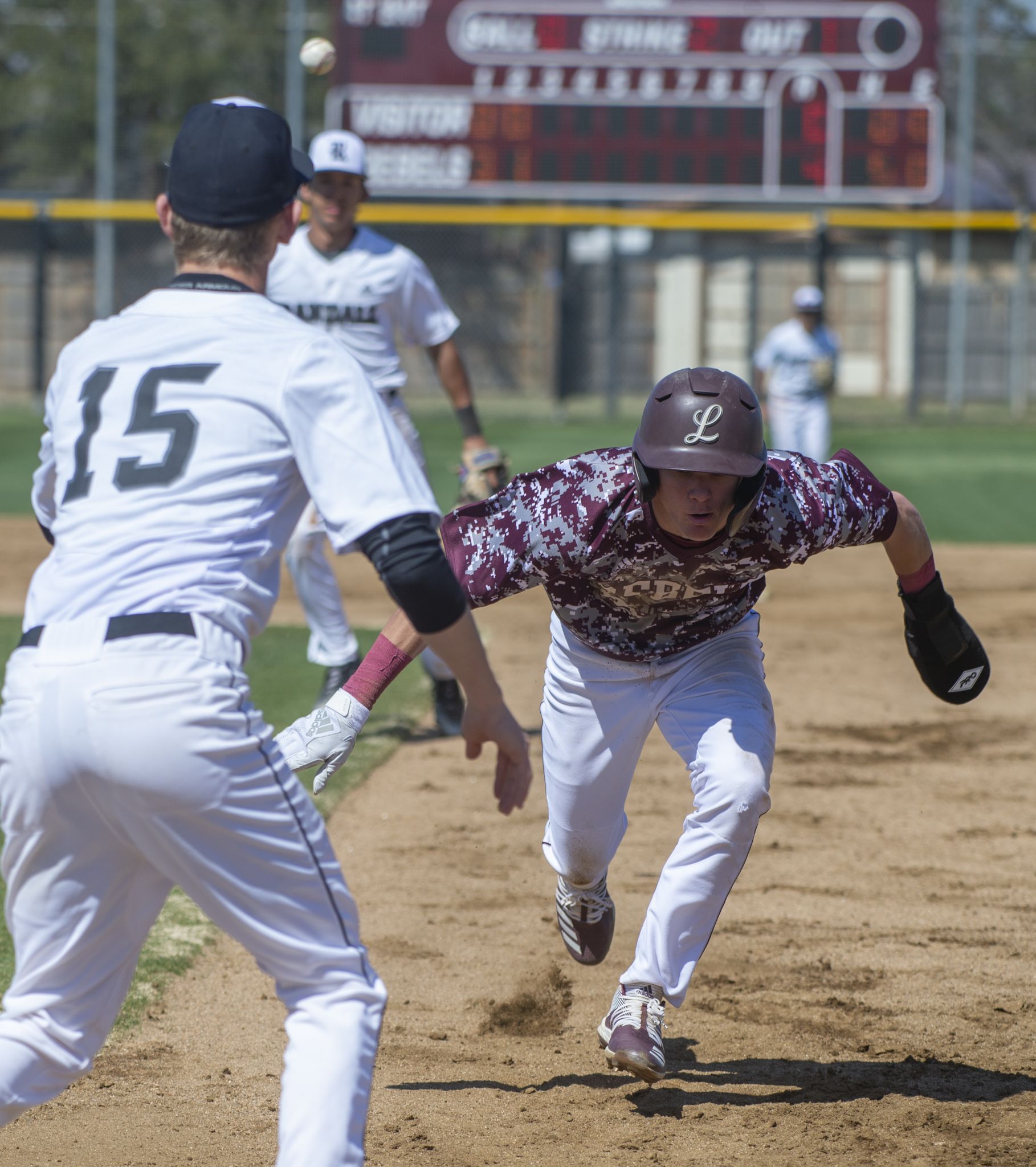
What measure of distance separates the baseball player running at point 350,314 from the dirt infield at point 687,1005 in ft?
2.02

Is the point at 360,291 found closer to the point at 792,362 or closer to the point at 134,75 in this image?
the point at 792,362

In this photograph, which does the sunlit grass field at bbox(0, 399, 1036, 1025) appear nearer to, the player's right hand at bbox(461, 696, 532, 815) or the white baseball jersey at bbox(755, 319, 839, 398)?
the white baseball jersey at bbox(755, 319, 839, 398)

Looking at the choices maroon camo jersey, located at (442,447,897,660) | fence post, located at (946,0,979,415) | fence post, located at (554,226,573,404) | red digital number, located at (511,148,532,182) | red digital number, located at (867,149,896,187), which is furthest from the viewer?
fence post, located at (554,226,573,404)

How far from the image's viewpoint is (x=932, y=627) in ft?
12.4

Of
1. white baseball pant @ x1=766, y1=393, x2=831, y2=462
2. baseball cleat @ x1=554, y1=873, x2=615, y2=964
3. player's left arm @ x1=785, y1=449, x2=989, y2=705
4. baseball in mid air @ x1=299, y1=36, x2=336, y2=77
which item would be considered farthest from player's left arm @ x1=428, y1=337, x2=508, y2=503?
white baseball pant @ x1=766, y1=393, x2=831, y2=462

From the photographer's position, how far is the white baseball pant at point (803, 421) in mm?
13680

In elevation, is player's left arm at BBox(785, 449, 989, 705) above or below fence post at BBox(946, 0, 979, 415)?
below

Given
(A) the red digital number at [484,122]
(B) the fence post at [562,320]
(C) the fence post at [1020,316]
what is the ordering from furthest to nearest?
(B) the fence post at [562,320]
(C) the fence post at [1020,316]
(A) the red digital number at [484,122]

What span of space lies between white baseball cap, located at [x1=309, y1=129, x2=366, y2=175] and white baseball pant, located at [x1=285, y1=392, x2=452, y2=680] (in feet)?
3.11

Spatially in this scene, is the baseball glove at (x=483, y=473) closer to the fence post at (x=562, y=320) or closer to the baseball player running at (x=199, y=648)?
the baseball player running at (x=199, y=648)

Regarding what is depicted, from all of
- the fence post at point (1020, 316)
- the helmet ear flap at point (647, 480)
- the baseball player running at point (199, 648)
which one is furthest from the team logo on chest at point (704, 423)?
the fence post at point (1020, 316)

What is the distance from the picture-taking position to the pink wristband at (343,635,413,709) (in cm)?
332

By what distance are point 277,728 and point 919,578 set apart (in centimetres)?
342

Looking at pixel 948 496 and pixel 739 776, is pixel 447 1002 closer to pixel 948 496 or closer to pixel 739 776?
pixel 739 776
